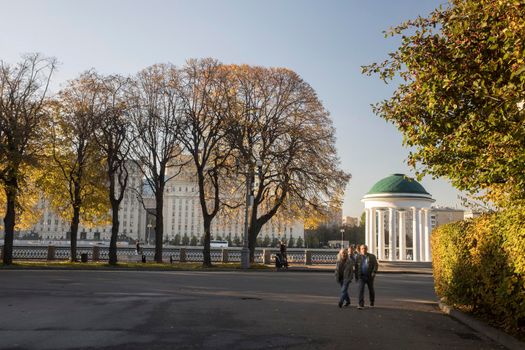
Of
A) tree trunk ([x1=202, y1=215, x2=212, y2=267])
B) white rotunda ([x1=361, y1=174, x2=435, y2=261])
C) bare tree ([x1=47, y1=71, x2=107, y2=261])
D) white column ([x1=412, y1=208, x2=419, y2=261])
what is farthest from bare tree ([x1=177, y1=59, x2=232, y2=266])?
white column ([x1=412, y1=208, x2=419, y2=261])

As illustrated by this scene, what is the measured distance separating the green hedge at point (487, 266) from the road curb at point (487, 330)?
27 centimetres

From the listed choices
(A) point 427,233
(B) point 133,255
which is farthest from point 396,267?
(B) point 133,255

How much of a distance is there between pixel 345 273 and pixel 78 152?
26502mm

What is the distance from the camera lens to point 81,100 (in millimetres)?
35375

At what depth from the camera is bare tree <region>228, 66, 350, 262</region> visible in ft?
115

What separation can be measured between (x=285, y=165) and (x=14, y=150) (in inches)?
652

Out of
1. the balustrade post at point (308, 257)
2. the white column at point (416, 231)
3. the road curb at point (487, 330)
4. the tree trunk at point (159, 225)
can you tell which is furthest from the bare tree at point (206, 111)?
the road curb at point (487, 330)

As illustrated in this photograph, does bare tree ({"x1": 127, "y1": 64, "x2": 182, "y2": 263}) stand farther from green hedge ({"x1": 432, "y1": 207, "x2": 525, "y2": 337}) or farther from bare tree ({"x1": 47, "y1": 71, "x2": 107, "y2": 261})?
green hedge ({"x1": 432, "y1": 207, "x2": 525, "y2": 337})

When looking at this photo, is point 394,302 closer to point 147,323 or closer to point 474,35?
point 147,323

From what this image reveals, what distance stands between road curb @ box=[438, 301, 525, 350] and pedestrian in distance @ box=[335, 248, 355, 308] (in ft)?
8.75

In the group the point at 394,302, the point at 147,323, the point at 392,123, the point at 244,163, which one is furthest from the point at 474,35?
the point at 244,163

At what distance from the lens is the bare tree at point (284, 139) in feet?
115

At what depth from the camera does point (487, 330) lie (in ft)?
33.9

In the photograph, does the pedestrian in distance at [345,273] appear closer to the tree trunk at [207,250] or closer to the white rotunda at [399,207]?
the tree trunk at [207,250]
